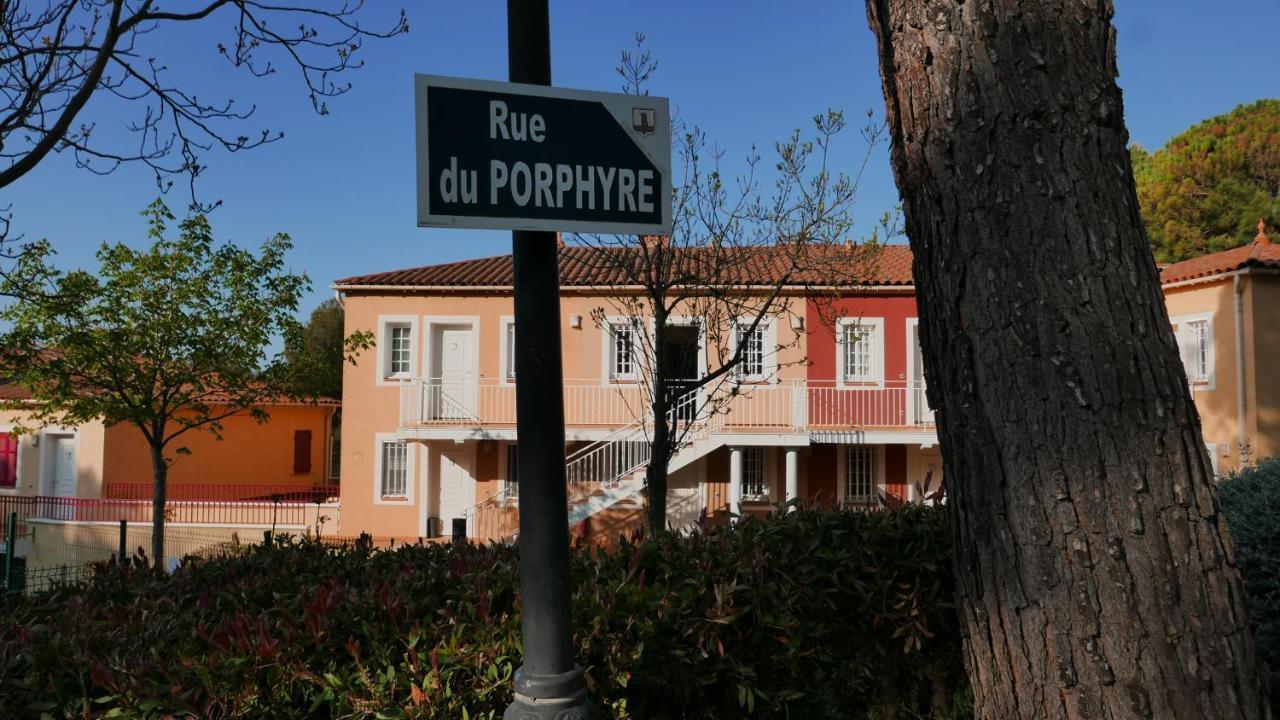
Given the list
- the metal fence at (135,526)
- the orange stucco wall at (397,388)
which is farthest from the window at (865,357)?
the metal fence at (135,526)

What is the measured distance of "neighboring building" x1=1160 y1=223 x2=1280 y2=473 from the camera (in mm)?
18688

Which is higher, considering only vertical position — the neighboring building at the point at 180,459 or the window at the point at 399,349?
the window at the point at 399,349

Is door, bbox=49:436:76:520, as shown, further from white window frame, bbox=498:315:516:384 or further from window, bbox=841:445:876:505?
window, bbox=841:445:876:505

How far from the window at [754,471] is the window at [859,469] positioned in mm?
1952

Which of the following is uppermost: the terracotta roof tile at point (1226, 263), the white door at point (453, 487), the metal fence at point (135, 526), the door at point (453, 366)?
the terracotta roof tile at point (1226, 263)

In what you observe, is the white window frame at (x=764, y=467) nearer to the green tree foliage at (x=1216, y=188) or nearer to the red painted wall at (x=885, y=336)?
the red painted wall at (x=885, y=336)

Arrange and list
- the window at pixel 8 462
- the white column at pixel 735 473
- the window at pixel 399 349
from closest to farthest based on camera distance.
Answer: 1. the white column at pixel 735 473
2. the window at pixel 399 349
3. the window at pixel 8 462

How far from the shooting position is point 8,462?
28.7 m

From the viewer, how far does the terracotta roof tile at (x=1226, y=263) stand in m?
18.7

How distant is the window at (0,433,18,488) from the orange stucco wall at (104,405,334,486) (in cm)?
390

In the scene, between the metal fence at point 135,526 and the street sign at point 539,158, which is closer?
the street sign at point 539,158

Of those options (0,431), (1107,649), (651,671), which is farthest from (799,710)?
(0,431)

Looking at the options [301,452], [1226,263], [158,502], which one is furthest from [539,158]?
[301,452]

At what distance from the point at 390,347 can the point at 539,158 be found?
1955 centimetres
